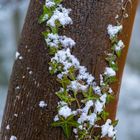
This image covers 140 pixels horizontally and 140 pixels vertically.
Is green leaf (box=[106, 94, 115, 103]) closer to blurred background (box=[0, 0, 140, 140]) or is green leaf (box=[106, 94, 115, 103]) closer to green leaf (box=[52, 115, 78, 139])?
green leaf (box=[52, 115, 78, 139])

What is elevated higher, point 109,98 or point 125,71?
point 125,71

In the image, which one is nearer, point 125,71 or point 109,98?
point 109,98

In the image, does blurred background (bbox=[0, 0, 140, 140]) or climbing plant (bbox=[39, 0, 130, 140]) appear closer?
climbing plant (bbox=[39, 0, 130, 140])

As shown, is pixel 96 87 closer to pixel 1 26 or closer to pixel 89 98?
pixel 89 98

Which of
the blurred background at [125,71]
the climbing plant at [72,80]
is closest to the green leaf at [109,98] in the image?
the climbing plant at [72,80]

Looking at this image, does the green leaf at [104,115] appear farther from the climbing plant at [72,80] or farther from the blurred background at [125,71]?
the blurred background at [125,71]

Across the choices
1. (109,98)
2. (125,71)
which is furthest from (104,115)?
(125,71)

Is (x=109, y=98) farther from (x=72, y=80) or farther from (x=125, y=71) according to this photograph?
(x=125, y=71)

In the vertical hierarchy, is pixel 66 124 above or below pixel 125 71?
below

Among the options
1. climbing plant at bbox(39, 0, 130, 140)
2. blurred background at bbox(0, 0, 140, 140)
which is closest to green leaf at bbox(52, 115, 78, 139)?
climbing plant at bbox(39, 0, 130, 140)

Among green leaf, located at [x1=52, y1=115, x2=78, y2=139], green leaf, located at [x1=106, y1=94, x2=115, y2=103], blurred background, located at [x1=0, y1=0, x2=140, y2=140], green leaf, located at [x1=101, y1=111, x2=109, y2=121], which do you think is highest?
blurred background, located at [x1=0, y1=0, x2=140, y2=140]
